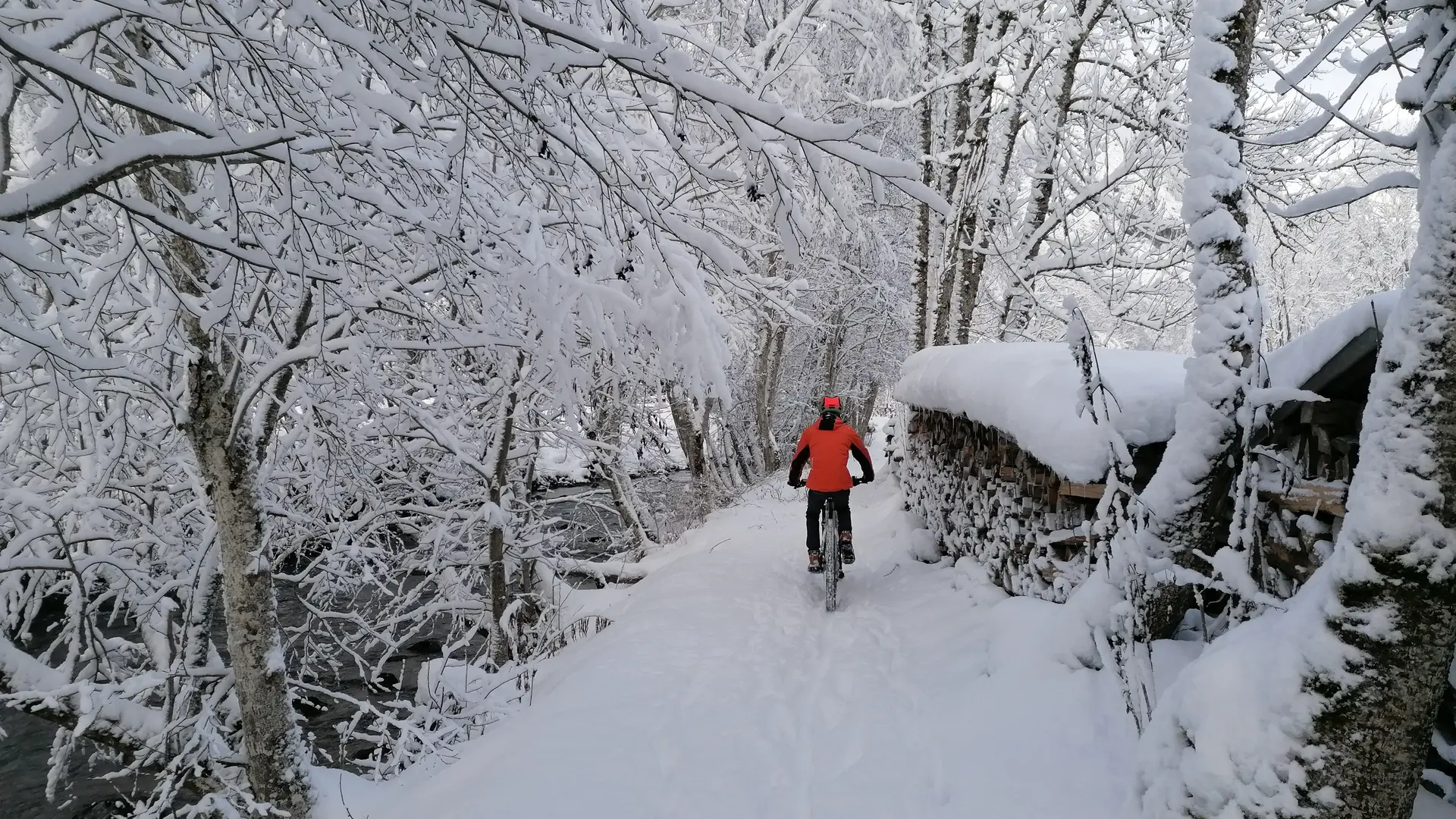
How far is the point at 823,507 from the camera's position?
7059 millimetres

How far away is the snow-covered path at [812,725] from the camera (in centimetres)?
329

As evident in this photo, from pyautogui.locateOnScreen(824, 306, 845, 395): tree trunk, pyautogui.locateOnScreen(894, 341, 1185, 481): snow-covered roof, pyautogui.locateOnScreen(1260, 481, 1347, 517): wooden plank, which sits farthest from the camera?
pyautogui.locateOnScreen(824, 306, 845, 395): tree trunk

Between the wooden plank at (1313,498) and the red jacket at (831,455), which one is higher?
the wooden plank at (1313,498)

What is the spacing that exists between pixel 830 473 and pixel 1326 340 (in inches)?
177

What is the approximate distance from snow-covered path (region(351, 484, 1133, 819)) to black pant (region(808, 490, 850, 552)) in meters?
0.95

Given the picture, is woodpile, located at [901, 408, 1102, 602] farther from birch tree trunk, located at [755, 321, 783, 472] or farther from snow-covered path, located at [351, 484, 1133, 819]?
birch tree trunk, located at [755, 321, 783, 472]

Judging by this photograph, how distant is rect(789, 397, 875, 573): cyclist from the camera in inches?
275

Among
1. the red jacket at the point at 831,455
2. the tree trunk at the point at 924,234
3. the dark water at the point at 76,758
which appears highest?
the tree trunk at the point at 924,234

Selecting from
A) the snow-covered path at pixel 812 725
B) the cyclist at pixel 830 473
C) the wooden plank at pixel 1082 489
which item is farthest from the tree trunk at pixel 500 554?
the wooden plank at pixel 1082 489

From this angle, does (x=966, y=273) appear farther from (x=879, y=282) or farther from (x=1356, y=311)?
(x=1356, y=311)

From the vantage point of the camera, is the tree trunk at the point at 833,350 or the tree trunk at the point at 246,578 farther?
the tree trunk at the point at 833,350

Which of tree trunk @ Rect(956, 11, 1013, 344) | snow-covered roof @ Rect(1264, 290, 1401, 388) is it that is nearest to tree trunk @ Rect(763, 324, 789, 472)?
tree trunk @ Rect(956, 11, 1013, 344)

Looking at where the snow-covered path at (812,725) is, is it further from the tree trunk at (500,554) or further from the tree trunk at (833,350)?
the tree trunk at (833,350)

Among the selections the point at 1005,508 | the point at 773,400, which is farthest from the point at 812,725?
the point at 773,400
